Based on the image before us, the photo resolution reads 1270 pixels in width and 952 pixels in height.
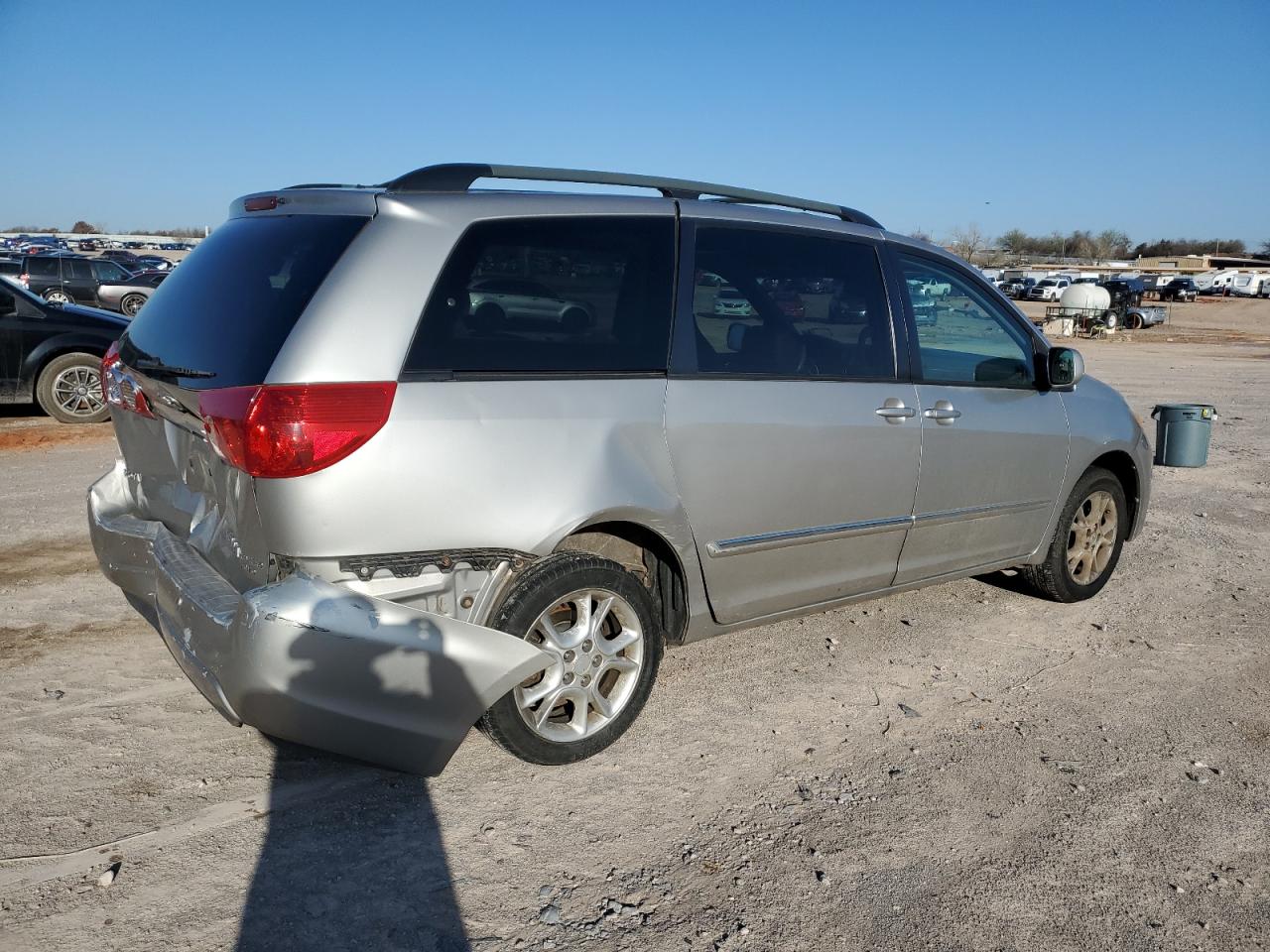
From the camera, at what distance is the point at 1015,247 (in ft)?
411

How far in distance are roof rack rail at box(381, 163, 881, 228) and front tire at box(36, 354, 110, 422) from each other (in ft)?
26.3

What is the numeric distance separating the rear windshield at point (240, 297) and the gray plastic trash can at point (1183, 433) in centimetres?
842

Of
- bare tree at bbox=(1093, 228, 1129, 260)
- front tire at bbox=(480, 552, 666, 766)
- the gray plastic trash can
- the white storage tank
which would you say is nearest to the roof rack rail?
front tire at bbox=(480, 552, 666, 766)

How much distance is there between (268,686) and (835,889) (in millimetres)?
1677

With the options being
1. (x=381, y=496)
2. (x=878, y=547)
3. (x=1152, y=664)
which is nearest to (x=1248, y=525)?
(x=1152, y=664)

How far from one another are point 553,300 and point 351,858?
71.4 inches

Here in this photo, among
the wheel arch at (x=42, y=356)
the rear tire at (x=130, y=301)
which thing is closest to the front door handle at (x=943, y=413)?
the wheel arch at (x=42, y=356)

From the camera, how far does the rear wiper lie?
310cm

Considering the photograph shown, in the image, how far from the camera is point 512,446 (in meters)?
3.14

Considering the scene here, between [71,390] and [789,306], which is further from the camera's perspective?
[71,390]

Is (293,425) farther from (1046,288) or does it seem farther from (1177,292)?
(1177,292)

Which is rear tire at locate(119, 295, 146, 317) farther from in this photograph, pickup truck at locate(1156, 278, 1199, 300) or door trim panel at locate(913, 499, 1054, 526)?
pickup truck at locate(1156, 278, 1199, 300)

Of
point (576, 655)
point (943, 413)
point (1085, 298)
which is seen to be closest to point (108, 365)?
point (576, 655)

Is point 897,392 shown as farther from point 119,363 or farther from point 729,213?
point 119,363
